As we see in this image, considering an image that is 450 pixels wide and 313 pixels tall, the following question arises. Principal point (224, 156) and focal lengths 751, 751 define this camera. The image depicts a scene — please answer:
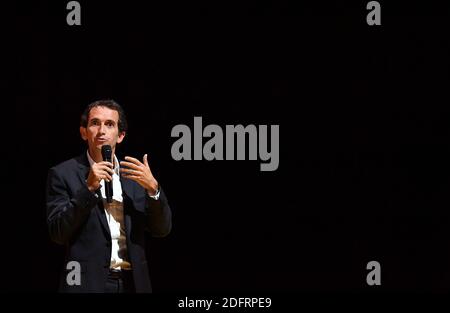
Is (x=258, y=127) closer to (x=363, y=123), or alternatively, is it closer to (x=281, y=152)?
(x=281, y=152)

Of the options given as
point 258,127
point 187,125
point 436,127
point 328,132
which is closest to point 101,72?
point 187,125

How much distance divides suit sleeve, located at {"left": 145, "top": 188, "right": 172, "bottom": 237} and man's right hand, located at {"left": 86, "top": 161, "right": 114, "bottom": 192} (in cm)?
19

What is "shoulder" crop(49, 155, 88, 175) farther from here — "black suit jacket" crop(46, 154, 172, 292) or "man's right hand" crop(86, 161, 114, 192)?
"man's right hand" crop(86, 161, 114, 192)

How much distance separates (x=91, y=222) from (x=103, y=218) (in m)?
0.04

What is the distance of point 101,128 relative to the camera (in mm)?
2727

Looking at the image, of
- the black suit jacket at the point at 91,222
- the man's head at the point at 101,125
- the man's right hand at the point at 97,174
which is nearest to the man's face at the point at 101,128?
the man's head at the point at 101,125

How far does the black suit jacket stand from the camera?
2.47 m

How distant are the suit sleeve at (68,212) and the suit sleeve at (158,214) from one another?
0.22m

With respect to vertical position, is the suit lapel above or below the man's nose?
below

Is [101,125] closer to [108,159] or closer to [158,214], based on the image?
[108,159]
